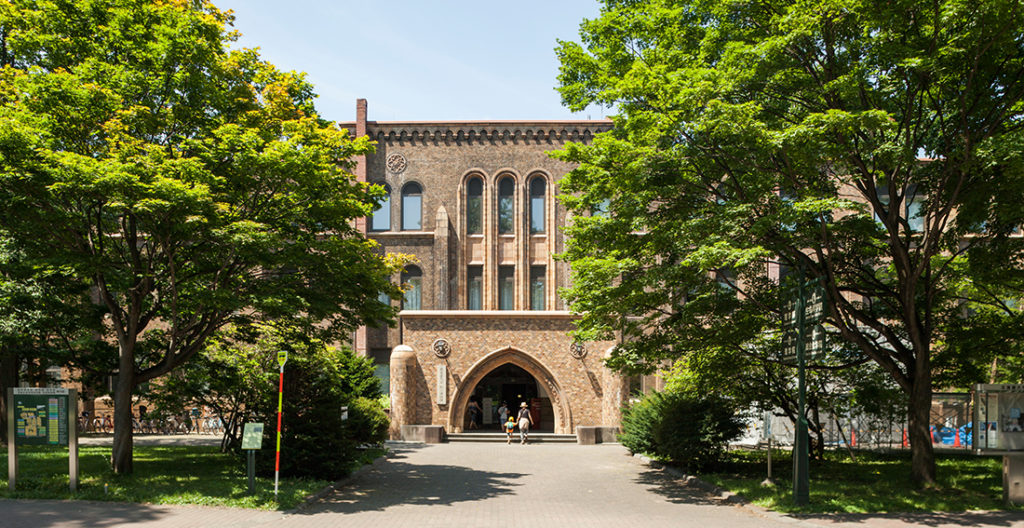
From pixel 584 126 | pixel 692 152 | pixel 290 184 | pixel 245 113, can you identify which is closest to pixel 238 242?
pixel 290 184

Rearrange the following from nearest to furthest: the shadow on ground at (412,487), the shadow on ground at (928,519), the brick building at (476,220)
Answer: the shadow on ground at (928,519)
the shadow on ground at (412,487)
the brick building at (476,220)

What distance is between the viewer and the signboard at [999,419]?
45.4 ft

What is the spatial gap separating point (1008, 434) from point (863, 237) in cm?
459

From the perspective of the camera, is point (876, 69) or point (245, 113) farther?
point (245, 113)

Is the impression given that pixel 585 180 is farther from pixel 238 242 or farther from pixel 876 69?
pixel 238 242

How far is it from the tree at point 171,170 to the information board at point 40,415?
2.23 metres

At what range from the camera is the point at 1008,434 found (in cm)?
1385

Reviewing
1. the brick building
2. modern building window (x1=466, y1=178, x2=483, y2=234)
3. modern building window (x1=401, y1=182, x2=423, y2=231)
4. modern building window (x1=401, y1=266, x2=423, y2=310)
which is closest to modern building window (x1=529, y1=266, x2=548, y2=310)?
the brick building

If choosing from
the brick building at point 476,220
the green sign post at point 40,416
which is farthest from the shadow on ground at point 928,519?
the brick building at point 476,220

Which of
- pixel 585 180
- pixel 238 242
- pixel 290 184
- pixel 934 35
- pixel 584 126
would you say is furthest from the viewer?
pixel 584 126

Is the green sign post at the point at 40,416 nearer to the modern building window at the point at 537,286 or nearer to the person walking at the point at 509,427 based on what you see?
the person walking at the point at 509,427

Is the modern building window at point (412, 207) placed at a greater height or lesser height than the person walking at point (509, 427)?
greater

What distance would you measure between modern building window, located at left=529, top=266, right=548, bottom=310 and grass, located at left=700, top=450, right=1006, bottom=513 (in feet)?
49.0

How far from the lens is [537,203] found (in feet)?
123
